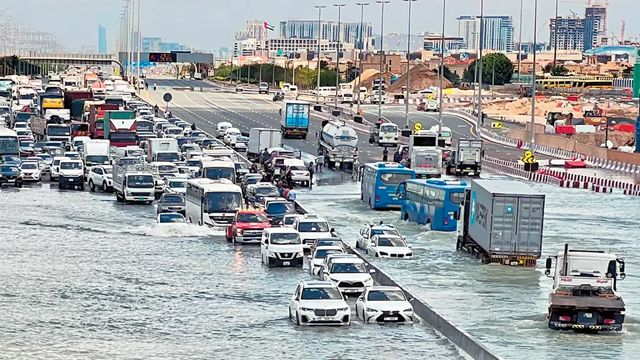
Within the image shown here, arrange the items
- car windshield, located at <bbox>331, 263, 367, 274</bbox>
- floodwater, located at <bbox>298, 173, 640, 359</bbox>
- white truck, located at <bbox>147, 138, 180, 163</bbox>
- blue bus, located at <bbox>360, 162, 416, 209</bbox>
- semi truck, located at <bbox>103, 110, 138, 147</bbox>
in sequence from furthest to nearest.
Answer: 1. semi truck, located at <bbox>103, 110, 138, 147</bbox>
2. white truck, located at <bbox>147, 138, 180, 163</bbox>
3. blue bus, located at <bbox>360, 162, 416, 209</bbox>
4. car windshield, located at <bbox>331, 263, 367, 274</bbox>
5. floodwater, located at <bbox>298, 173, 640, 359</bbox>

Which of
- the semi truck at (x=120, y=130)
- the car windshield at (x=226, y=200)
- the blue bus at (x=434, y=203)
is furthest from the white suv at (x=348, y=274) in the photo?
the semi truck at (x=120, y=130)

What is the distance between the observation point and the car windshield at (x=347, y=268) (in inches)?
1726

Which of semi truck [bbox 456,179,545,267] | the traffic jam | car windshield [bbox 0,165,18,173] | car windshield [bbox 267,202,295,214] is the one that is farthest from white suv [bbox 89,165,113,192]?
Answer: semi truck [bbox 456,179,545,267]

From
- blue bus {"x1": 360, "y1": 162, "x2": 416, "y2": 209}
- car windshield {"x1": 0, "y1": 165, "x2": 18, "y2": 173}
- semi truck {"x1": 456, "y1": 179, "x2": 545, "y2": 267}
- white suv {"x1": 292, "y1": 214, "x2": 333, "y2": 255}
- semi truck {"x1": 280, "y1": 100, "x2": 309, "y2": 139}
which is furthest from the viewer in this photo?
semi truck {"x1": 280, "y1": 100, "x2": 309, "y2": 139}

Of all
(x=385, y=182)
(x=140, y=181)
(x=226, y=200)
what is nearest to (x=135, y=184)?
(x=140, y=181)

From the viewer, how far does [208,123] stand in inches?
4988

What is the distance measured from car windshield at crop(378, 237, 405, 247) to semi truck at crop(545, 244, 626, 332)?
14.4m

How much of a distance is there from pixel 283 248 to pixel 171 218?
12.5 meters

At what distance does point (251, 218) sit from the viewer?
188 feet

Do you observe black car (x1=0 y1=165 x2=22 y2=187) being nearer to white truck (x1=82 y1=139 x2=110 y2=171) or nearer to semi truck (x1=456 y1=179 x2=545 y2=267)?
white truck (x1=82 y1=139 x2=110 y2=171)

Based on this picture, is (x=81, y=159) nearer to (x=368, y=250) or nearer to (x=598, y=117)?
(x=368, y=250)

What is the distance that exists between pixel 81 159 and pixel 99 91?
69.9 m

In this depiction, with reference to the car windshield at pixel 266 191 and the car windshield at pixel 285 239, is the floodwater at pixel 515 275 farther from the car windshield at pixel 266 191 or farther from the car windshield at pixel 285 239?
the car windshield at pixel 285 239

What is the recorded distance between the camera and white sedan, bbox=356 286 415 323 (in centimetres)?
3909
